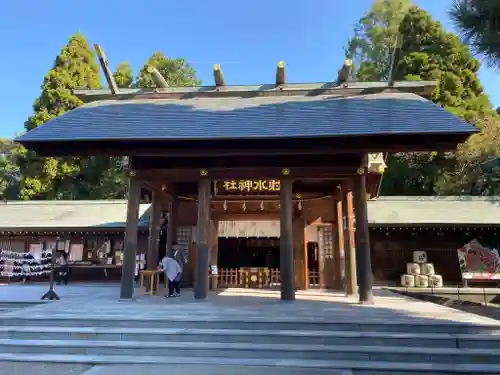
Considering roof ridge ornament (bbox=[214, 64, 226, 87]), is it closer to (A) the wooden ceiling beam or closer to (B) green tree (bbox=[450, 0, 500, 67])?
(A) the wooden ceiling beam

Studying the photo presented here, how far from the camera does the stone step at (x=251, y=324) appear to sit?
5.81m

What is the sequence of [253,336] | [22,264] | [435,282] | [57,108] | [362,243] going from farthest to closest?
[57,108] < [22,264] < [435,282] < [362,243] < [253,336]

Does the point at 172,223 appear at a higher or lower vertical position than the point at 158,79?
lower

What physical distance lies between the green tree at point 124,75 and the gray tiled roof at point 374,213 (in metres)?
12.4

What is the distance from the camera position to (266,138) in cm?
832

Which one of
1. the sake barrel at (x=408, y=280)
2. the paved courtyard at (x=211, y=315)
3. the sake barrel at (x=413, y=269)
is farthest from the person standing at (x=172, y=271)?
the sake barrel at (x=413, y=269)

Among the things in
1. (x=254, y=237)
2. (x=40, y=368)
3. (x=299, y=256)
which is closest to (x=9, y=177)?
(x=254, y=237)

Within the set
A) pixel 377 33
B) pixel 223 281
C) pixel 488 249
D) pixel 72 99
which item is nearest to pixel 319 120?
pixel 223 281

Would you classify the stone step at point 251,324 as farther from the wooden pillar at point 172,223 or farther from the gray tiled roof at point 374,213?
the gray tiled roof at point 374,213

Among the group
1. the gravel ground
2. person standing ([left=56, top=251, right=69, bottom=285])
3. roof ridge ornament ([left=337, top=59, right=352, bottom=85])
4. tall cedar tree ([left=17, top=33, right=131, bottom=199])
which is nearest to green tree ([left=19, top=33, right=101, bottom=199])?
tall cedar tree ([left=17, top=33, right=131, bottom=199])

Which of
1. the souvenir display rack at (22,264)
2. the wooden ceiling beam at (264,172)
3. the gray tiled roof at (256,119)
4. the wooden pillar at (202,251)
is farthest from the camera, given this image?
the souvenir display rack at (22,264)

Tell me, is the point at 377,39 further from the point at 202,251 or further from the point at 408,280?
the point at 202,251

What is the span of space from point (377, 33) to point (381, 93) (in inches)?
913

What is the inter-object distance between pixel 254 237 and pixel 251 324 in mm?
8521
